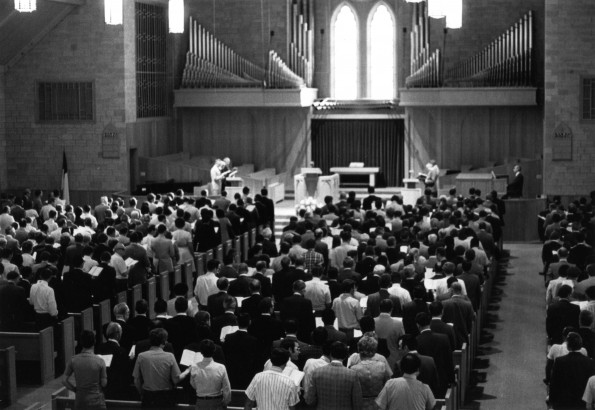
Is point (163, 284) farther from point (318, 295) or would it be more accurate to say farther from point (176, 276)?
point (318, 295)

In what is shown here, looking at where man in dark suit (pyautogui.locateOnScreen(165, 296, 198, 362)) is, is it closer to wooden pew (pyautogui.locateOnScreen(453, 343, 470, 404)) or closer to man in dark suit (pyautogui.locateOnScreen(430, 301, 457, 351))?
man in dark suit (pyautogui.locateOnScreen(430, 301, 457, 351))

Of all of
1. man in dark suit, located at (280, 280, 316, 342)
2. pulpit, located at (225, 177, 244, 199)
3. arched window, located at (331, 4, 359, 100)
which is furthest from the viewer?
arched window, located at (331, 4, 359, 100)

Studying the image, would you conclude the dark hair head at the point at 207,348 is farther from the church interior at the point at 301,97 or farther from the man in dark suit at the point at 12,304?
the church interior at the point at 301,97

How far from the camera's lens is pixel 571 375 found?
36.1 ft

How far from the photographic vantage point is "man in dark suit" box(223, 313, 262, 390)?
11.4 meters

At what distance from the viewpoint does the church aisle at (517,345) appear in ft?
47.0

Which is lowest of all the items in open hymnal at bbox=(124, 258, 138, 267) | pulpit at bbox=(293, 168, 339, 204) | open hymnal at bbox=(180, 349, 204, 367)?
open hymnal at bbox=(180, 349, 204, 367)

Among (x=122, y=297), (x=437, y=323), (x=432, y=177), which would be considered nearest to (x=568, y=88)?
(x=432, y=177)

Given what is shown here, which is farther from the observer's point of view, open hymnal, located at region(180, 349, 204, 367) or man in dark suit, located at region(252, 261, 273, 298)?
man in dark suit, located at region(252, 261, 273, 298)

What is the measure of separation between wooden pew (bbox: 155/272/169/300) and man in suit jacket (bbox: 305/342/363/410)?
800 cm

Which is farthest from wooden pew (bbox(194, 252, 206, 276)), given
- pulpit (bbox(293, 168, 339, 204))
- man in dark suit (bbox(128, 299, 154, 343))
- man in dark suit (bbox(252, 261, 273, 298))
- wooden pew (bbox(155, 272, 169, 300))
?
pulpit (bbox(293, 168, 339, 204))

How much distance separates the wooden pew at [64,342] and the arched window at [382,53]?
1954 cm

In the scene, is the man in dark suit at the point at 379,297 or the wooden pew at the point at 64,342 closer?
the man in dark suit at the point at 379,297

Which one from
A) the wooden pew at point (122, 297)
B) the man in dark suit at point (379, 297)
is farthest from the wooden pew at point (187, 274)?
the man in dark suit at point (379, 297)
